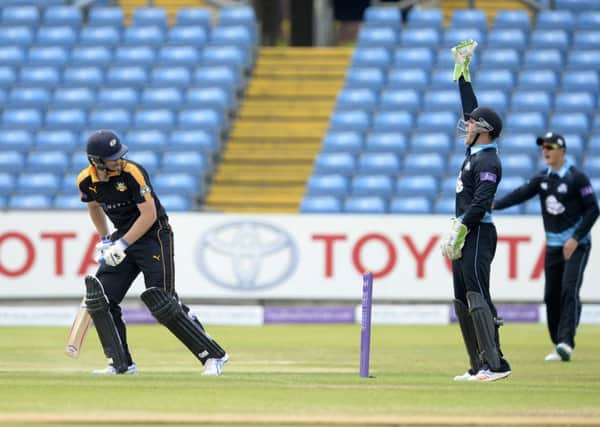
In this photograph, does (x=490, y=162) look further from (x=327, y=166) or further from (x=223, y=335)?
(x=327, y=166)

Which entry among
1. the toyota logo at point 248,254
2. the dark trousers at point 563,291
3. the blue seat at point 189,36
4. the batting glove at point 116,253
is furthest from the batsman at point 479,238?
the blue seat at point 189,36

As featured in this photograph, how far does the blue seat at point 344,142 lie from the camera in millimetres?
19859

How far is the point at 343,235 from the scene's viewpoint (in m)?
17.1

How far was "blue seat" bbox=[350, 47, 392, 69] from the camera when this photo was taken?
2164 cm

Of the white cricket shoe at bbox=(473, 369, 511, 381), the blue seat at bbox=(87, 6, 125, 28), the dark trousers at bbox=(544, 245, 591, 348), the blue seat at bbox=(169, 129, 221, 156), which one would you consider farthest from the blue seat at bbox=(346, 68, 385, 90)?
the white cricket shoe at bbox=(473, 369, 511, 381)

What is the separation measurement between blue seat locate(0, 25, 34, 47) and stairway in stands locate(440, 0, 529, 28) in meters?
7.03

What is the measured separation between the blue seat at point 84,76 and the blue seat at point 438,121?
17.3 ft

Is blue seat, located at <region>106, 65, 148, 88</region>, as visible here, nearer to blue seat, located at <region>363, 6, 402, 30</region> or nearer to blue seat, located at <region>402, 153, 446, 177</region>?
blue seat, located at <region>363, 6, 402, 30</region>

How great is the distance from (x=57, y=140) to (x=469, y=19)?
22.5 ft

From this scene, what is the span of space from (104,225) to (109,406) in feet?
8.76

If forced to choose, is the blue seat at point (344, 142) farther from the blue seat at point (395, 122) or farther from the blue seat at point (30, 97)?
the blue seat at point (30, 97)

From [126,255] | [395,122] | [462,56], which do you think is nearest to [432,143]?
[395,122]

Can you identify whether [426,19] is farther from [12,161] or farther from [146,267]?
[146,267]

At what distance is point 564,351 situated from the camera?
11.8 m
